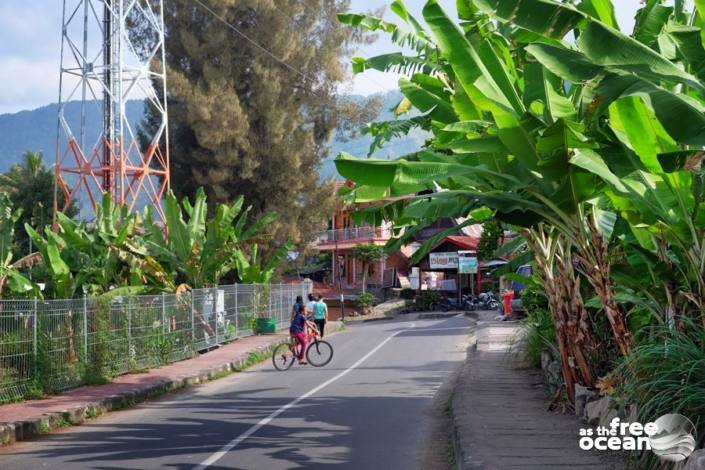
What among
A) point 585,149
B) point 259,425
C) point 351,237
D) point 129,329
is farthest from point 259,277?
point 351,237

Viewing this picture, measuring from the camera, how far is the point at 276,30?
128ft

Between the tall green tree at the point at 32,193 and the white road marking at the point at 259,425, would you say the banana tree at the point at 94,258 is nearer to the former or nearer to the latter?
the white road marking at the point at 259,425

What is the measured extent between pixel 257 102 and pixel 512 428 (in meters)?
30.8

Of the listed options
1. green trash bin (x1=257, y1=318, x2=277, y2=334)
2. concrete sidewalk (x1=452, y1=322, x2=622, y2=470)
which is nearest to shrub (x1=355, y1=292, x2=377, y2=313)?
green trash bin (x1=257, y1=318, x2=277, y2=334)

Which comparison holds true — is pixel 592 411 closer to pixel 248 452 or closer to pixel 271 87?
pixel 248 452

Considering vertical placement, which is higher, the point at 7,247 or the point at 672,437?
the point at 7,247

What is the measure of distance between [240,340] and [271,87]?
47.0 feet

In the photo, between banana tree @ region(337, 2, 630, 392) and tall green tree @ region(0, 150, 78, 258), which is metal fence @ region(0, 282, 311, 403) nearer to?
banana tree @ region(337, 2, 630, 392)

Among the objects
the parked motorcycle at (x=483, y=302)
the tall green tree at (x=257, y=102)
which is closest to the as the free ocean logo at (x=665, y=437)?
the tall green tree at (x=257, y=102)

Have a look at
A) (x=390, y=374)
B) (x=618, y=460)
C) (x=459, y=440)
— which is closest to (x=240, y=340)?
(x=390, y=374)

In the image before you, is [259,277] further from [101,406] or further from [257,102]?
[101,406]

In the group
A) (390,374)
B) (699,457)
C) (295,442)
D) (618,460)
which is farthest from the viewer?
(390,374)

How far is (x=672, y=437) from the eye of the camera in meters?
6.43

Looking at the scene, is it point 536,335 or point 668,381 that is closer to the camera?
point 668,381
